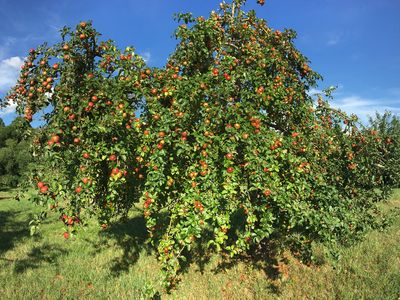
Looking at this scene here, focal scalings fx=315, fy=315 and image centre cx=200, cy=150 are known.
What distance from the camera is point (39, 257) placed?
781 centimetres

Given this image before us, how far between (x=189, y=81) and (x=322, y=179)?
8.66 ft

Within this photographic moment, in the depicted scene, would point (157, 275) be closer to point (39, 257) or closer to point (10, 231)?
point (39, 257)

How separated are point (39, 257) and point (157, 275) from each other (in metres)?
3.30

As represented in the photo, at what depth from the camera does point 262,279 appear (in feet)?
21.1

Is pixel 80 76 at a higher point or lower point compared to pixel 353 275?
higher

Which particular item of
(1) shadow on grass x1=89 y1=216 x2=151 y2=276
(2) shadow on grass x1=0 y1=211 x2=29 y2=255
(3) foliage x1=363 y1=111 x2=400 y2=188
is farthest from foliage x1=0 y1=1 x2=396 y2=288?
(2) shadow on grass x1=0 y1=211 x2=29 y2=255

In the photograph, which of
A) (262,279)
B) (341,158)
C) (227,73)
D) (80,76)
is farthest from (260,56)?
(262,279)

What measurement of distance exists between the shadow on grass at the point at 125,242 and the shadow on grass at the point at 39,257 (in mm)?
981

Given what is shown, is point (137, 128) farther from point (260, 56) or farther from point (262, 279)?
point (262, 279)

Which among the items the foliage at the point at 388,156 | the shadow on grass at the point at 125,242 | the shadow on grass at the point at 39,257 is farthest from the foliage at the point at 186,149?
the shadow on grass at the point at 39,257

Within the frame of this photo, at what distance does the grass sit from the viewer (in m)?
5.67

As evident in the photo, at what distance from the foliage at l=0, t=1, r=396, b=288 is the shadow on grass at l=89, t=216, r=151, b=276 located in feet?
7.53

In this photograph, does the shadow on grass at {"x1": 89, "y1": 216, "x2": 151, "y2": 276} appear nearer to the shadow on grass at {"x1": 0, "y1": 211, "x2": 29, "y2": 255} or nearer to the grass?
the grass

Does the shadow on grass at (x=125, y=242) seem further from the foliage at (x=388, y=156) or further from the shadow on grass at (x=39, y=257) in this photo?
the foliage at (x=388, y=156)
